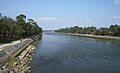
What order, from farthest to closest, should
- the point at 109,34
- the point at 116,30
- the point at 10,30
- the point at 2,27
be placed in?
the point at 109,34
the point at 116,30
the point at 10,30
the point at 2,27

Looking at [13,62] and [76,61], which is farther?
[76,61]

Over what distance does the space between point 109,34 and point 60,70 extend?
96641 mm

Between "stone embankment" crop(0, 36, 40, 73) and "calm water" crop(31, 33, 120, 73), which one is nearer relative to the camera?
"stone embankment" crop(0, 36, 40, 73)

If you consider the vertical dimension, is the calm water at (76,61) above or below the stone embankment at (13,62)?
below

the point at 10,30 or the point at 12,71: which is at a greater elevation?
the point at 10,30

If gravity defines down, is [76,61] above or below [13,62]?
below

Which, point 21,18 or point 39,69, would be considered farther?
point 21,18

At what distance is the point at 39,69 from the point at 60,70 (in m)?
2.47

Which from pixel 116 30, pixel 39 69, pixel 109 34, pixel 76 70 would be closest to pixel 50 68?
pixel 39 69

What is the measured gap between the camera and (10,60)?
24219 mm

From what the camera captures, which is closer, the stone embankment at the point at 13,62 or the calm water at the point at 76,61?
the stone embankment at the point at 13,62

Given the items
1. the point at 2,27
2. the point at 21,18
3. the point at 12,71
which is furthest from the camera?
the point at 21,18

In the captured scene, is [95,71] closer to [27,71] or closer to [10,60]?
[27,71]

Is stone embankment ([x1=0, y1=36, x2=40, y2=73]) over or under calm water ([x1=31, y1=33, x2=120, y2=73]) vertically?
over
